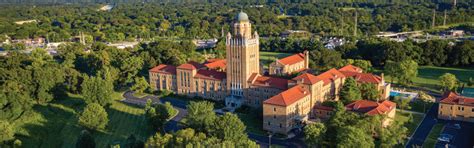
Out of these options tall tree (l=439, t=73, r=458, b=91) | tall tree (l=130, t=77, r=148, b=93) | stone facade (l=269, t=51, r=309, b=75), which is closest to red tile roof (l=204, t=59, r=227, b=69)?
stone facade (l=269, t=51, r=309, b=75)

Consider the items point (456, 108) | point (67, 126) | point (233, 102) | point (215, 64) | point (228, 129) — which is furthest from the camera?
point (215, 64)

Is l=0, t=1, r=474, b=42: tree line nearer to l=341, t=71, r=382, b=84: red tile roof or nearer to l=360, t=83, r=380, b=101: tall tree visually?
l=341, t=71, r=382, b=84: red tile roof

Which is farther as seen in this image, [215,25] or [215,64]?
[215,25]

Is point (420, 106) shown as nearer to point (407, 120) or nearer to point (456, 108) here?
point (456, 108)

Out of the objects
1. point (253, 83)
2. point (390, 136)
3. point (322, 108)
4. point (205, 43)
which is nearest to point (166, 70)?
point (253, 83)

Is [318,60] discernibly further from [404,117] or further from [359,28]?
[359,28]

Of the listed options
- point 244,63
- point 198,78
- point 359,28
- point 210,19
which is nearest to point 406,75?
point 244,63
